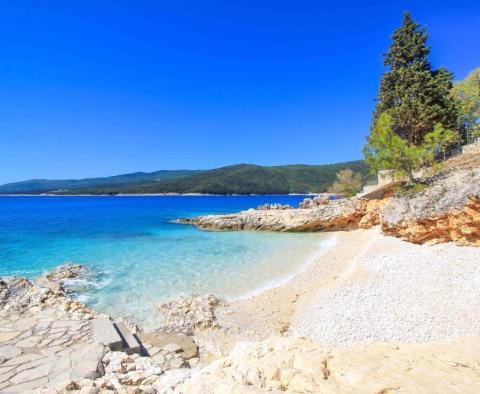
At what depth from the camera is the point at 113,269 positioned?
20078mm

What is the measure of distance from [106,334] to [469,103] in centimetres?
4723

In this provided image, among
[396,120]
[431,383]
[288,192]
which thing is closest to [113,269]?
[431,383]

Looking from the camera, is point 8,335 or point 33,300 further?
point 33,300

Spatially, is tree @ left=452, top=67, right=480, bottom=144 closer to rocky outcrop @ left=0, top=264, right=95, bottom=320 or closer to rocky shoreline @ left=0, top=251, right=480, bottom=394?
rocky shoreline @ left=0, top=251, right=480, bottom=394

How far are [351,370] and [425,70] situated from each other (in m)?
37.9

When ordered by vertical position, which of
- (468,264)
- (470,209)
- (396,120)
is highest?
(396,120)

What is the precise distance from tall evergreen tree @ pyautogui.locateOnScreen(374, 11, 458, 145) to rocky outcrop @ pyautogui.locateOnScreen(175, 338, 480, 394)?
98.4ft

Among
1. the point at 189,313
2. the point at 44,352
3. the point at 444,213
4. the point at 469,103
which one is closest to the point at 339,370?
the point at 44,352

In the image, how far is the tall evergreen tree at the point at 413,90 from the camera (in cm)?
3042

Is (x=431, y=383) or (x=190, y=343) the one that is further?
(x=190, y=343)

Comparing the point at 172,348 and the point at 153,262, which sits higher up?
the point at 172,348

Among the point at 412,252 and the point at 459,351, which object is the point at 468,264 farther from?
the point at 459,351

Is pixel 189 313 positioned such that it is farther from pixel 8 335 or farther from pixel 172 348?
pixel 8 335

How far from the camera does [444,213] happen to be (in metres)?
17.0
